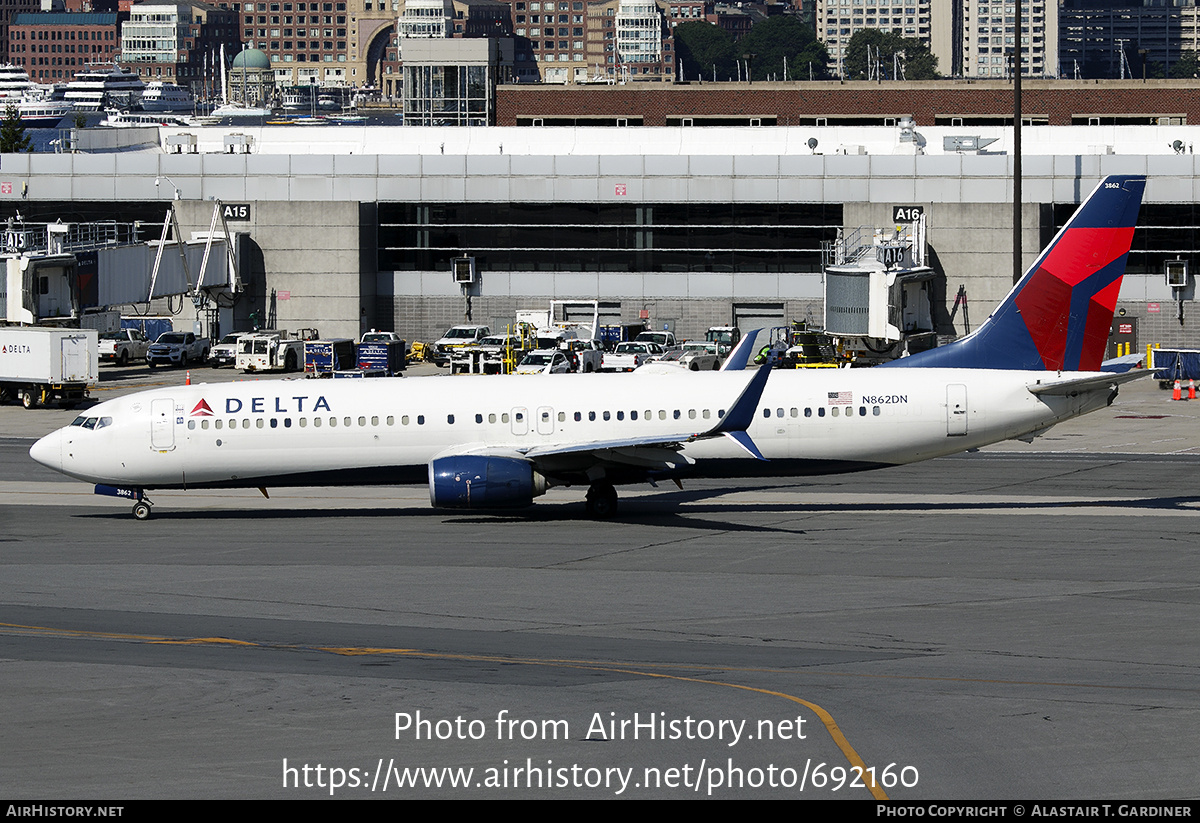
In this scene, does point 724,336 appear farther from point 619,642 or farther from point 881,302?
point 619,642

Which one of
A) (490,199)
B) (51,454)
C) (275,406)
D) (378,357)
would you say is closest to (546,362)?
(378,357)

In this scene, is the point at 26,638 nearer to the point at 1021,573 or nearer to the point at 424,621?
the point at 424,621

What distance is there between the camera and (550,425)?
42844mm

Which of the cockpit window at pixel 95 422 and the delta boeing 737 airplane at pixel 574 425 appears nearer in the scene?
the delta boeing 737 airplane at pixel 574 425

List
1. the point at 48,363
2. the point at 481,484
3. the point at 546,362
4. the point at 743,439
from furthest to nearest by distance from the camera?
the point at 546,362 < the point at 48,363 < the point at 481,484 < the point at 743,439

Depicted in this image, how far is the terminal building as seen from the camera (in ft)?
288

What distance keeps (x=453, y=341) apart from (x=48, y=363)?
2401 cm

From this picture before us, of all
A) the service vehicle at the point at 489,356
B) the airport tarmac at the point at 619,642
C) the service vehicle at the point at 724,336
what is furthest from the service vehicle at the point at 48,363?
the service vehicle at the point at 724,336

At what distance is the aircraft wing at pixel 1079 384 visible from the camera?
42.0m

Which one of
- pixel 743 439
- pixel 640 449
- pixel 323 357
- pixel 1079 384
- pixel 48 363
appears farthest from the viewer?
pixel 323 357

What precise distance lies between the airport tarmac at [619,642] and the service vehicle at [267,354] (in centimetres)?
3403

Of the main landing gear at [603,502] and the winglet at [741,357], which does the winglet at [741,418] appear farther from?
the winglet at [741,357]

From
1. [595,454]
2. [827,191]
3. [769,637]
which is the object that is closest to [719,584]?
[769,637]

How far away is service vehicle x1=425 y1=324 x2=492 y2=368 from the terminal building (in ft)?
14.2
